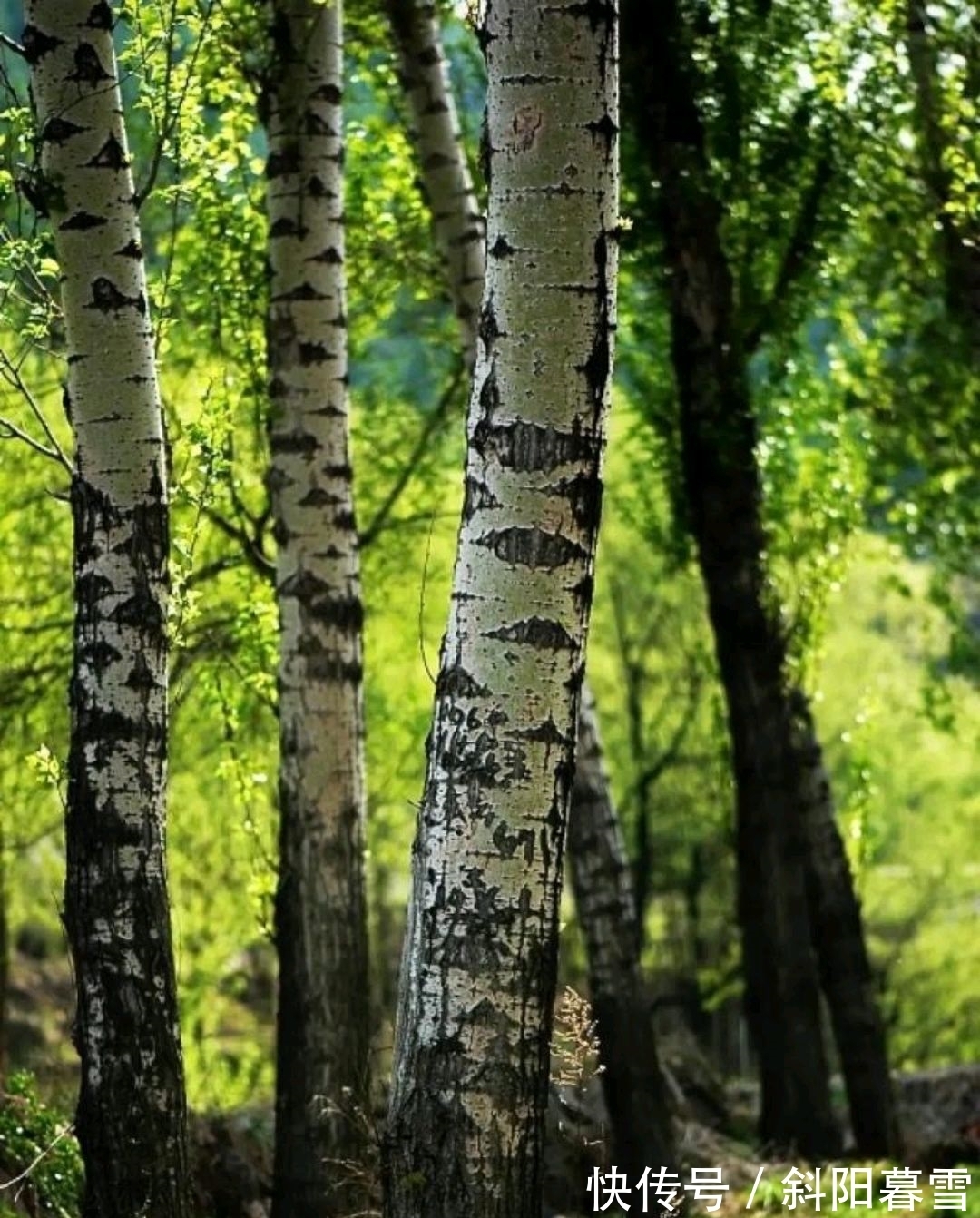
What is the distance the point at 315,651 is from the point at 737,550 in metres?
4.87

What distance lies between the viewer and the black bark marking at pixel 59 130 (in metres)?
6.25

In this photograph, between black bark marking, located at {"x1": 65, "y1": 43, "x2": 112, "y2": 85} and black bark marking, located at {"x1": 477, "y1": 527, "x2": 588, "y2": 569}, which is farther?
black bark marking, located at {"x1": 65, "y1": 43, "x2": 112, "y2": 85}

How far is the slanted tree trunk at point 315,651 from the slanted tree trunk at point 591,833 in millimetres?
1754

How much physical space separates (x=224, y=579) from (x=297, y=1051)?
6.68 meters

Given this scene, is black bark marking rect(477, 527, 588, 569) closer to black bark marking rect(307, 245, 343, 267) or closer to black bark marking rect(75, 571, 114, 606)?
black bark marking rect(75, 571, 114, 606)

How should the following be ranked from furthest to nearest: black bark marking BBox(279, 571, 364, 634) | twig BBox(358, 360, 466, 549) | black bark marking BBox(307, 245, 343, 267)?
twig BBox(358, 360, 466, 549) < black bark marking BBox(307, 245, 343, 267) < black bark marking BBox(279, 571, 364, 634)

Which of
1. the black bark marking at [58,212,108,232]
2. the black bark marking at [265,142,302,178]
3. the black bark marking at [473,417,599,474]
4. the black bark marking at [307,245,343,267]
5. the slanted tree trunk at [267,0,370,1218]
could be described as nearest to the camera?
the black bark marking at [473,417,599,474]

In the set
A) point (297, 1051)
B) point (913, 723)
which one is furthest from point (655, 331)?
point (913, 723)

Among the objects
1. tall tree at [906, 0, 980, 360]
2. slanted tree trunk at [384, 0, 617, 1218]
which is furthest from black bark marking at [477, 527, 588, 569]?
tall tree at [906, 0, 980, 360]

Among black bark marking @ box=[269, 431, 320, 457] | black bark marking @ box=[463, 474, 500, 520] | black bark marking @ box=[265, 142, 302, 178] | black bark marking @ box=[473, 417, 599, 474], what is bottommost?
black bark marking @ box=[463, 474, 500, 520]

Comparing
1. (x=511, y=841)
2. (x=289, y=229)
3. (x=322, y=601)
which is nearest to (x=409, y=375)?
(x=289, y=229)

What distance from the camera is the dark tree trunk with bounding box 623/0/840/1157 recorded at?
495 inches

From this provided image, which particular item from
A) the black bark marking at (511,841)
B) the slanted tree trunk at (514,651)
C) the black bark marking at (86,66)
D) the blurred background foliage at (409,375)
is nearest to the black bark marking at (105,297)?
the blurred background foliage at (409,375)

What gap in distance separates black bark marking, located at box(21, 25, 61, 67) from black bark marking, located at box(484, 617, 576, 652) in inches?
117
